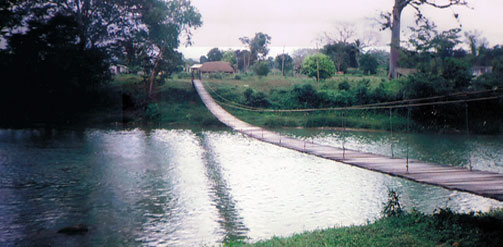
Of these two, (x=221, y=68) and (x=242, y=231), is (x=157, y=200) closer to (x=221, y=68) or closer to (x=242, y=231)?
(x=242, y=231)

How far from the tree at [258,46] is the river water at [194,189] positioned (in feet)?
89.7

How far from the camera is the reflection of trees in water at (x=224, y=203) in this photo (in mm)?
7105

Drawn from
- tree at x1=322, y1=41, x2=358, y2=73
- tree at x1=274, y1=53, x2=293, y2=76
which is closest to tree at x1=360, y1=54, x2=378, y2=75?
tree at x1=322, y1=41, x2=358, y2=73

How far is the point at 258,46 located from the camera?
43.7 metres

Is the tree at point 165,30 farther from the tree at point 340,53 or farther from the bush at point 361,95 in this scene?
the tree at point 340,53

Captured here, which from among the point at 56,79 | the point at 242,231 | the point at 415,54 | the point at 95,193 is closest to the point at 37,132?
the point at 56,79

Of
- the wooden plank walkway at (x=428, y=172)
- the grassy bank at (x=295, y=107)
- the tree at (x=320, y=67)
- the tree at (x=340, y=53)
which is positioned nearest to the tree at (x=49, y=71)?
the grassy bank at (x=295, y=107)

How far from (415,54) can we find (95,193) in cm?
1642

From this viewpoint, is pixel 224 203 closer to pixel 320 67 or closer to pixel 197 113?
pixel 197 113

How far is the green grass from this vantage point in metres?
4.87

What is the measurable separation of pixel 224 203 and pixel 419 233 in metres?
4.27

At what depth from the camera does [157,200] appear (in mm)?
9070

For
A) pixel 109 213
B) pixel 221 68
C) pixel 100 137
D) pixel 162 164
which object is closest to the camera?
pixel 109 213

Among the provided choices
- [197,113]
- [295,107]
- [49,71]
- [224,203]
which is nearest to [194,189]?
[224,203]
